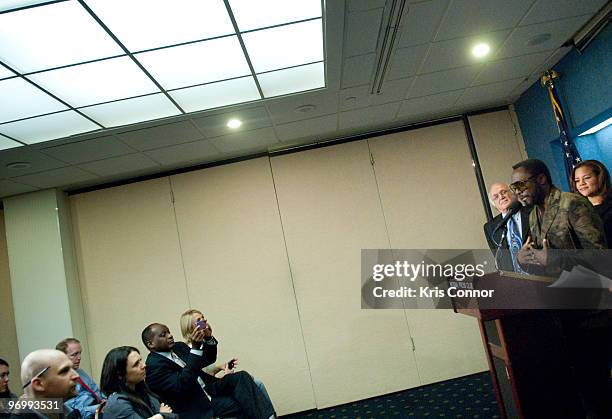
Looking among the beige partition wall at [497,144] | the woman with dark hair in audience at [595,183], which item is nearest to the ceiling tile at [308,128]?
the beige partition wall at [497,144]

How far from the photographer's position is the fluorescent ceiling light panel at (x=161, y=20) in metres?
2.46

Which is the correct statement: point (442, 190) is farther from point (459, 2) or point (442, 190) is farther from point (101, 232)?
point (101, 232)

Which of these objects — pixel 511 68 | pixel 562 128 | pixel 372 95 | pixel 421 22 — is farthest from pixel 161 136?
pixel 562 128

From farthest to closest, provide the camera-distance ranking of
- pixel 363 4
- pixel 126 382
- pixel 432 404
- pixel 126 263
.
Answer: pixel 126 263 < pixel 432 404 < pixel 363 4 < pixel 126 382

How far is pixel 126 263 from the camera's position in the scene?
514cm

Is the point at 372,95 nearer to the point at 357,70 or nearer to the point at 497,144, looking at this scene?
the point at 357,70

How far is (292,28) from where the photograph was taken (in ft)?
9.75

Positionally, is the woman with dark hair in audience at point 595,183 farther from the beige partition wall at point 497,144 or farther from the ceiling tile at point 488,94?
the beige partition wall at point 497,144

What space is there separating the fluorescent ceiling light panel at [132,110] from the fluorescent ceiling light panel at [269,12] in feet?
3.62

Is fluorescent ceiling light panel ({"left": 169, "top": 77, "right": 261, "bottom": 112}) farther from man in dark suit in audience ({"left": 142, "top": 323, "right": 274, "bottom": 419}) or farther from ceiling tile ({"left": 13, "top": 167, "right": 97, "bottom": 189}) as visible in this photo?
man in dark suit in audience ({"left": 142, "top": 323, "right": 274, "bottom": 419})

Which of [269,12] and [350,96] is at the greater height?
[269,12]

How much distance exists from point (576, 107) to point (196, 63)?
3.50 metres

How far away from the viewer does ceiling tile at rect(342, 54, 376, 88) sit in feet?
11.3

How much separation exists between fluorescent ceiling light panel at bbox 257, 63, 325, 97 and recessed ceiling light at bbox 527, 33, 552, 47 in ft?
5.82
